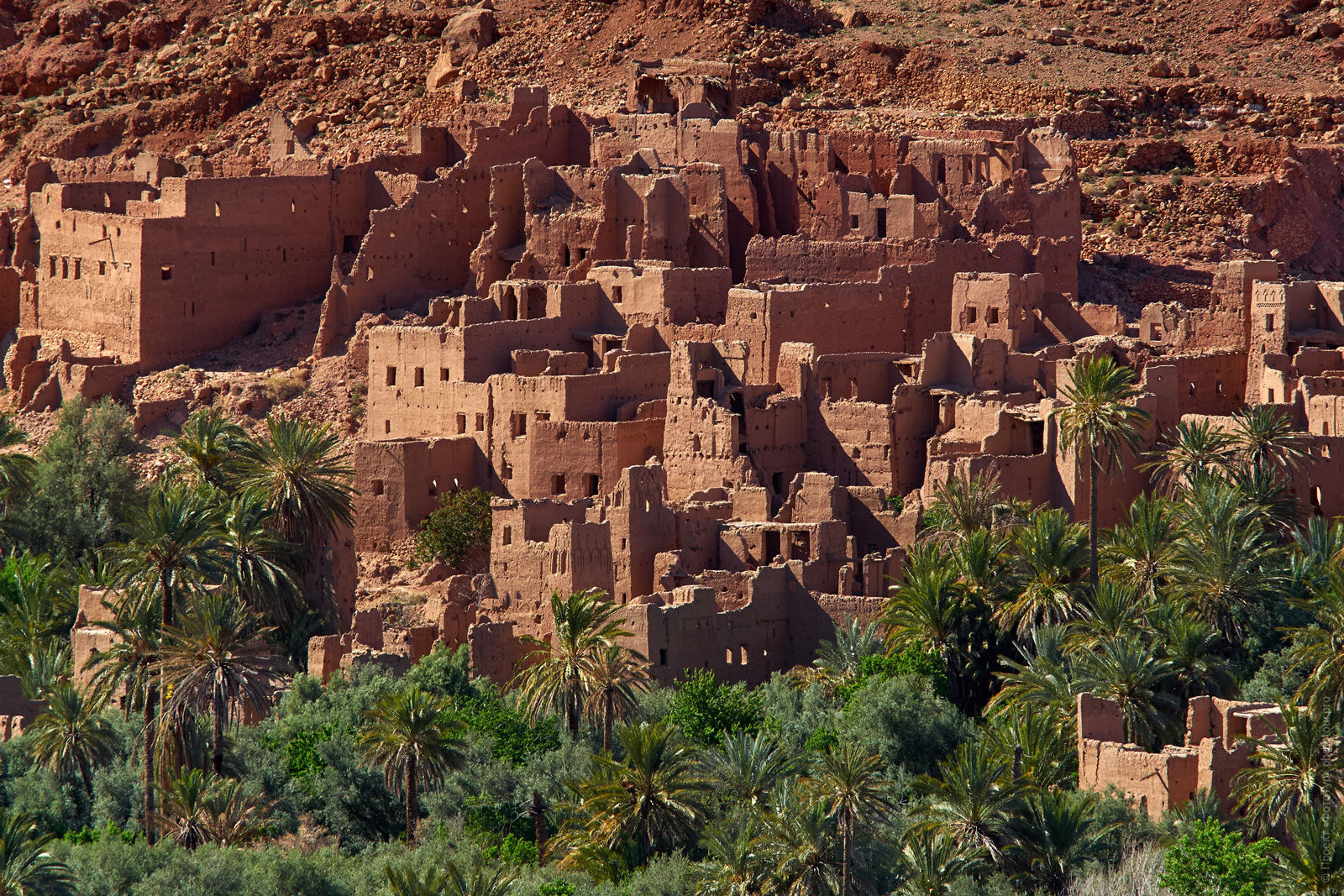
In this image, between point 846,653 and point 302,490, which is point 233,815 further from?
point 846,653

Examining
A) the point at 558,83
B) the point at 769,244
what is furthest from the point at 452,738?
the point at 558,83

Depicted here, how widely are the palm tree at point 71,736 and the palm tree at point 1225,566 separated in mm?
17600

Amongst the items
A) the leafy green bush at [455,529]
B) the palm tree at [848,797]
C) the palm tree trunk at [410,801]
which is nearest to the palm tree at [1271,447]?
the palm tree at [848,797]

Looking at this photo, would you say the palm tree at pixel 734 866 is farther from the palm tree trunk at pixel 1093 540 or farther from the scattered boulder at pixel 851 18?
the scattered boulder at pixel 851 18

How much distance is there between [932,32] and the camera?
275ft

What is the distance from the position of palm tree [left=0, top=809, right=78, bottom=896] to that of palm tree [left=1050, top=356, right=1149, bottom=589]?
1879 centimetres

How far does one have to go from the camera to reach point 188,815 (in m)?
46.3

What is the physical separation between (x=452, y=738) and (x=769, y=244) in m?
19.2

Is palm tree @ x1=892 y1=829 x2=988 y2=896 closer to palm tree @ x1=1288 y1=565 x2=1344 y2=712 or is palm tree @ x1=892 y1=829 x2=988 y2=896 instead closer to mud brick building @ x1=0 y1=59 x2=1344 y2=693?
palm tree @ x1=1288 y1=565 x2=1344 y2=712

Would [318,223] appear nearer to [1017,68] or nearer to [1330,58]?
[1017,68]

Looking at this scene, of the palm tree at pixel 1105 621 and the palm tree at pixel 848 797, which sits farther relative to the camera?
the palm tree at pixel 1105 621

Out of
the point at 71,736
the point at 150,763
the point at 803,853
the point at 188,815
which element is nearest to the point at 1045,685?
the point at 803,853

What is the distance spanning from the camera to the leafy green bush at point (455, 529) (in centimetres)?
5744

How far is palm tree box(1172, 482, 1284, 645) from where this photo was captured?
169 ft
